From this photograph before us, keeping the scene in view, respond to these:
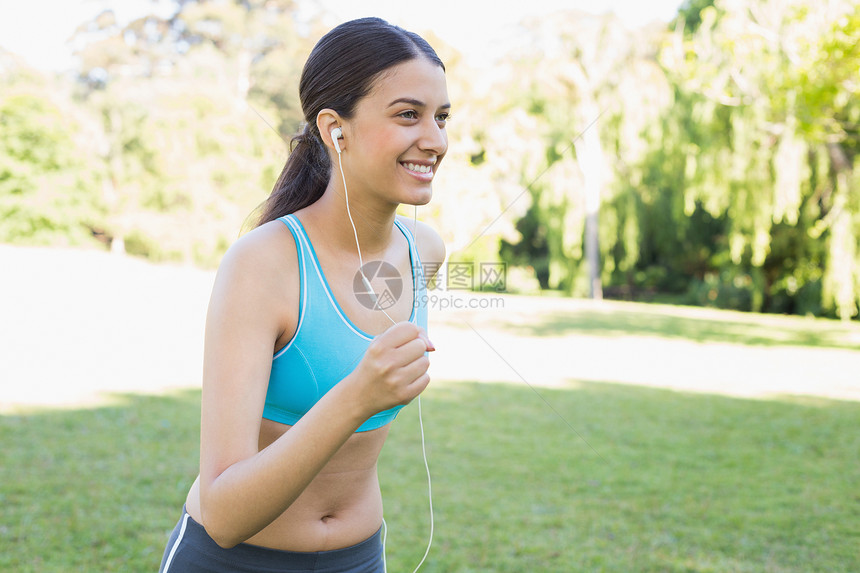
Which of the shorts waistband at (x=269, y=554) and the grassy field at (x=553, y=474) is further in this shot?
the grassy field at (x=553, y=474)

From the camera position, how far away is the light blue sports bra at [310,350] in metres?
1.28

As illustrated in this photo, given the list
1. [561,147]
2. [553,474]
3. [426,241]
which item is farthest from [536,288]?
[426,241]

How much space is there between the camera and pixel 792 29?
11.2 meters

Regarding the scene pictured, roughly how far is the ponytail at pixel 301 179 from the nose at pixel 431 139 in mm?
260

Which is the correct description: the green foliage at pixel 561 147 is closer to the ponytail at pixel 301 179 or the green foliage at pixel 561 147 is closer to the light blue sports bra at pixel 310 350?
the ponytail at pixel 301 179

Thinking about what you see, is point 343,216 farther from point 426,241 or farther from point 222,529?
point 222,529

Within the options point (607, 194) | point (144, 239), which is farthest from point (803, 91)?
point (144, 239)

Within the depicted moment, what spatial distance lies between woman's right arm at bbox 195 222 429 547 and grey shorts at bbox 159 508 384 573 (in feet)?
0.69

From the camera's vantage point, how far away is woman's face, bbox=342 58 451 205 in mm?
1307

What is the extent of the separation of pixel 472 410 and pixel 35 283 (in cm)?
1354

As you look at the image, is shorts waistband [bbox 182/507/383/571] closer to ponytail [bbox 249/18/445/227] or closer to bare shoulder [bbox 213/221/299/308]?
bare shoulder [bbox 213/221/299/308]

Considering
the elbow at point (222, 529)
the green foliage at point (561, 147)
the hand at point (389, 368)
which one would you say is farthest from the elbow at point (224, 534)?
the green foliage at point (561, 147)

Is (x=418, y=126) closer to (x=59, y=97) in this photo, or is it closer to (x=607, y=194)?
(x=607, y=194)

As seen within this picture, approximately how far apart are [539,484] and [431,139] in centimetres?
434
